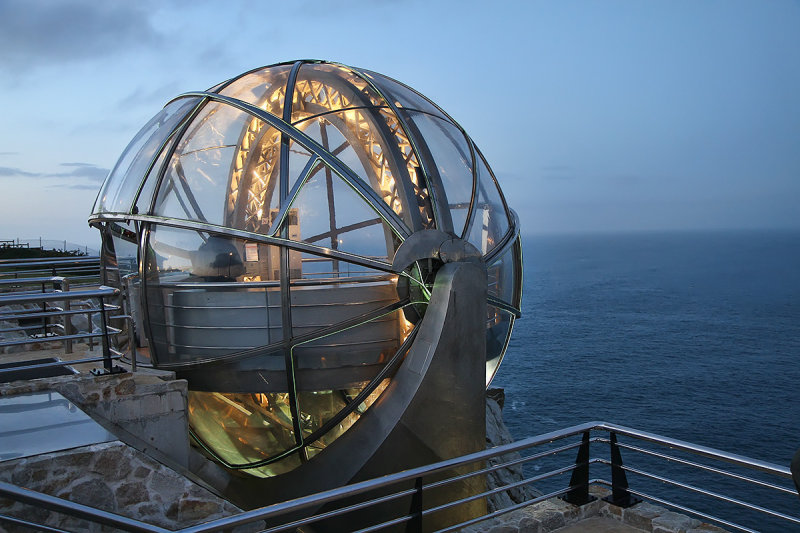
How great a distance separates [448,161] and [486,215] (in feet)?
2.85

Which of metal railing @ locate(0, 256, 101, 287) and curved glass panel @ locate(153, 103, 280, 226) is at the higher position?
curved glass panel @ locate(153, 103, 280, 226)

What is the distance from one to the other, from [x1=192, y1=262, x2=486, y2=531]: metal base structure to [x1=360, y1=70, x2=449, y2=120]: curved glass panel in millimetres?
2209

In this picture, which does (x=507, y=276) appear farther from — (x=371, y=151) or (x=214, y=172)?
(x=214, y=172)

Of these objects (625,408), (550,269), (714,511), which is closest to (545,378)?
(625,408)

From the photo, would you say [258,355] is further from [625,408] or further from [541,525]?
[625,408]

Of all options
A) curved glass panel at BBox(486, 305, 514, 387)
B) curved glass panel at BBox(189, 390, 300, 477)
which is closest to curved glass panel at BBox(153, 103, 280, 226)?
curved glass panel at BBox(189, 390, 300, 477)

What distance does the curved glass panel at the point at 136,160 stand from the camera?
8.10m

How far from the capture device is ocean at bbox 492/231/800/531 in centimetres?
3378

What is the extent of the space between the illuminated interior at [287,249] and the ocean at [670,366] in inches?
959

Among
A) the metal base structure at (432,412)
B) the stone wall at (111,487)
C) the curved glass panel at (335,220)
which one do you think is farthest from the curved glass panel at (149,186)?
the metal base structure at (432,412)

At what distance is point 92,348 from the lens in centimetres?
899

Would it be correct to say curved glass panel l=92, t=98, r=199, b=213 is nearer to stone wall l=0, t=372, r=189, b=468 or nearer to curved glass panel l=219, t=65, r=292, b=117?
curved glass panel l=219, t=65, r=292, b=117

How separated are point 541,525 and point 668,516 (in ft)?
3.41

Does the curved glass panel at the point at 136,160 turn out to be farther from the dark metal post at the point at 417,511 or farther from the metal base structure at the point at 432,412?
the dark metal post at the point at 417,511
